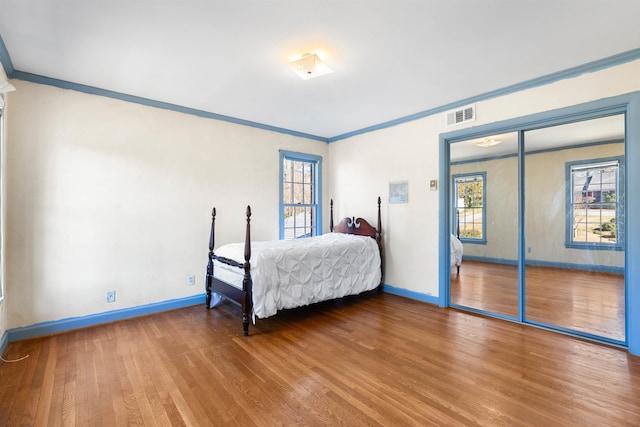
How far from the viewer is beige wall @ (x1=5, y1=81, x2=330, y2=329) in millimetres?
2910

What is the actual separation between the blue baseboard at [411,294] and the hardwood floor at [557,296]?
0.84ft

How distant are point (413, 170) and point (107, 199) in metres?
3.88

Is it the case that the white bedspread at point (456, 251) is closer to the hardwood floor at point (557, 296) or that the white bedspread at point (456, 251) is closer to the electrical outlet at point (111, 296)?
the hardwood floor at point (557, 296)

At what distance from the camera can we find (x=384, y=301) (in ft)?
13.6

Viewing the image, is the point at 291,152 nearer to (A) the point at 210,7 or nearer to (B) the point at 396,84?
(B) the point at 396,84

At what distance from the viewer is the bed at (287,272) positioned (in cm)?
307

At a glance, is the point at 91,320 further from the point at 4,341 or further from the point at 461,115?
the point at 461,115

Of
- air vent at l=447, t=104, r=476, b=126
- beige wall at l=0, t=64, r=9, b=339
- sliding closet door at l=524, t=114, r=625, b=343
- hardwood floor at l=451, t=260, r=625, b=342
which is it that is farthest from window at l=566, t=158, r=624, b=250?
beige wall at l=0, t=64, r=9, b=339

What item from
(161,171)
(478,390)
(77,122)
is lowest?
(478,390)

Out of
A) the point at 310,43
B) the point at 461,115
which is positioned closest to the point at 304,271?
the point at 310,43

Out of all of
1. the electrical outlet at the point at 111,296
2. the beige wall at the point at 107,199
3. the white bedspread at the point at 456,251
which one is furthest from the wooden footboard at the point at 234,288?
the white bedspread at the point at 456,251

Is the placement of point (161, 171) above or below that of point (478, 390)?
above

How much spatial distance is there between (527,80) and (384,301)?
3.12 m

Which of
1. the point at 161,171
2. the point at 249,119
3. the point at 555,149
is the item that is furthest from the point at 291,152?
the point at 555,149
